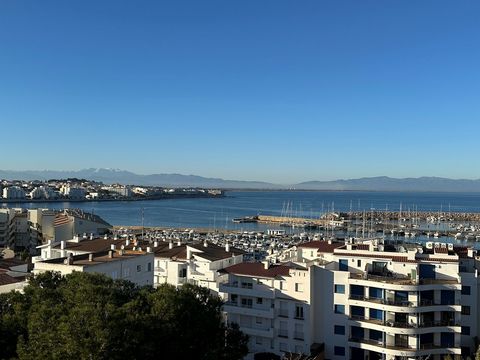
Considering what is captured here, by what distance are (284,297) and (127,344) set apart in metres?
8.91

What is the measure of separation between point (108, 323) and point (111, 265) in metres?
9.81

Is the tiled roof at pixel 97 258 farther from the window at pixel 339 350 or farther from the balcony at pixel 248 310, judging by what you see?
the window at pixel 339 350

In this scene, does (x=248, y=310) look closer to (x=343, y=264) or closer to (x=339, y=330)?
(x=339, y=330)

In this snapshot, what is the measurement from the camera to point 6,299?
43.0 feet

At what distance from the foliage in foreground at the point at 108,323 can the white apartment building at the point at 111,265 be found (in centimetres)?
474

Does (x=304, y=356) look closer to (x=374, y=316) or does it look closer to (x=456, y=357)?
(x=374, y=316)

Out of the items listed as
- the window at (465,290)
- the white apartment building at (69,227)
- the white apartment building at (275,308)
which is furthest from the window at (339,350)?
the white apartment building at (69,227)

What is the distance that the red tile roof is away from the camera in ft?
60.3

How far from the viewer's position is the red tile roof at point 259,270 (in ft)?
60.3

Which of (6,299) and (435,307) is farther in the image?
(435,307)

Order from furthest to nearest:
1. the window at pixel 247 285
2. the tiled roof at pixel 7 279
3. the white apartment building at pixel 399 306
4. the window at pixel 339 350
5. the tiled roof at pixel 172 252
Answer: the tiled roof at pixel 172 252 → the window at pixel 247 285 → the window at pixel 339 350 → the tiled roof at pixel 7 279 → the white apartment building at pixel 399 306

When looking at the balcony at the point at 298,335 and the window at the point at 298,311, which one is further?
the window at the point at 298,311

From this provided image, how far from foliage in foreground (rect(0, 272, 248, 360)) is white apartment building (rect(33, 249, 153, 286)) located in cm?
474

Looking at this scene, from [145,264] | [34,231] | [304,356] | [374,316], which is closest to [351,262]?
[374,316]
